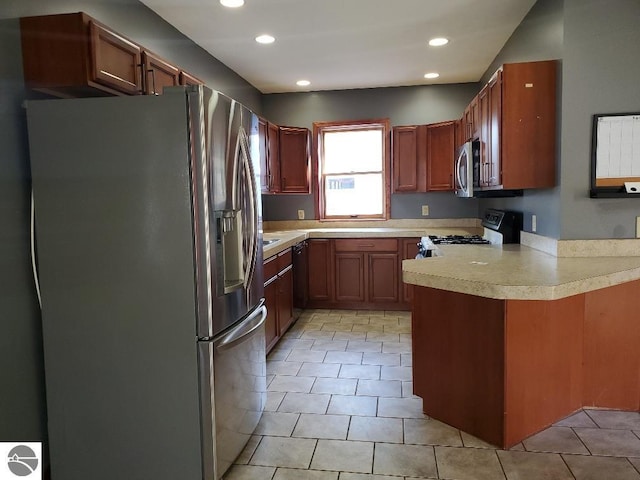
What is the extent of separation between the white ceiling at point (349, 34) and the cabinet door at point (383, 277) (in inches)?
76.9

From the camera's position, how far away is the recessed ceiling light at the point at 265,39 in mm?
3678

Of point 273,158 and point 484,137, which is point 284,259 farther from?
point 484,137

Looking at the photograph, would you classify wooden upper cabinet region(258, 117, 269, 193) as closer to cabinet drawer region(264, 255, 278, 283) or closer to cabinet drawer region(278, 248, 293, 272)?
cabinet drawer region(278, 248, 293, 272)

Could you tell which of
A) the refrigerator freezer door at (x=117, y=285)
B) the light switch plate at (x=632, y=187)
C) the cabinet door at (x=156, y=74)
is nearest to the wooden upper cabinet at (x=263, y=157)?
the cabinet door at (x=156, y=74)

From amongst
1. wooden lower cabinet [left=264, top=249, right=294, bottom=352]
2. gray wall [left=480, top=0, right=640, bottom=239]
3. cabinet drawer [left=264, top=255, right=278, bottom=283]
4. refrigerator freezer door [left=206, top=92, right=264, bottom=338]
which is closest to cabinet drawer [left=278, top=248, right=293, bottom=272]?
wooden lower cabinet [left=264, top=249, right=294, bottom=352]

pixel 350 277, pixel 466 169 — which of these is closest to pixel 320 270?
pixel 350 277

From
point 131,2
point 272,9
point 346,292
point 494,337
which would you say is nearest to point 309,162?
point 346,292

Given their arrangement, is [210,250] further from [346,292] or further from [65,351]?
[346,292]

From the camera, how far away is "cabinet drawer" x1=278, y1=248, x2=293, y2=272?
399 centimetres

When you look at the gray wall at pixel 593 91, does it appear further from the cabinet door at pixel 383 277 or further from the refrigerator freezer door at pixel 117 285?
the cabinet door at pixel 383 277

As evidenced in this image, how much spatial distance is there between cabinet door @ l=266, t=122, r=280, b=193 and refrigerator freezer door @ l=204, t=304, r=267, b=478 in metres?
2.64

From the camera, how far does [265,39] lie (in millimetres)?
3748

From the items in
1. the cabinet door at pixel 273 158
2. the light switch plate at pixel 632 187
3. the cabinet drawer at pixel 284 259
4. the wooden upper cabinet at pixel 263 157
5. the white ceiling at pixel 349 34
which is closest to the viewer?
the light switch plate at pixel 632 187

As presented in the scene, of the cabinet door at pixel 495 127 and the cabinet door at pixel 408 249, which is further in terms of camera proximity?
the cabinet door at pixel 408 249
